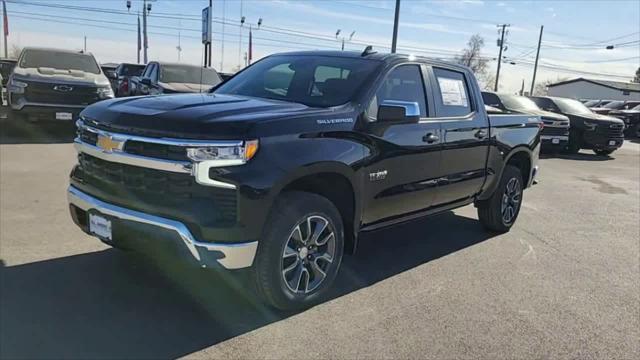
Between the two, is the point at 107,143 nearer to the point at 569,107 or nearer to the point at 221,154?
the point at 221,154

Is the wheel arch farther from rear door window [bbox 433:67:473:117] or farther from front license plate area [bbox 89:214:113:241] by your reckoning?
rear door window [bbox 433:67:473:117]

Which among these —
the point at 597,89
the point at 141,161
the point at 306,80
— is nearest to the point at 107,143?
Result: the point at 141,161

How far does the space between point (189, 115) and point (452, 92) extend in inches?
117

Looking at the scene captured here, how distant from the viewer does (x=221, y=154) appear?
11.1 ft

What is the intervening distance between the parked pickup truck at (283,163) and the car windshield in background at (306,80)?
0.05 feet

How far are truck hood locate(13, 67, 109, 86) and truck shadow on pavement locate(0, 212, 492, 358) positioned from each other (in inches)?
318

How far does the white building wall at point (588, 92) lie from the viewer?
8331cm

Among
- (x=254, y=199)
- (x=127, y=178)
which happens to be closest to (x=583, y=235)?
(x=254, y=199)

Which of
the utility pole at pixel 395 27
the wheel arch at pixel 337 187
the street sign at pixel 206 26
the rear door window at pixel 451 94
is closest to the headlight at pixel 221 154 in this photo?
the wheel arch at pixel 337 187

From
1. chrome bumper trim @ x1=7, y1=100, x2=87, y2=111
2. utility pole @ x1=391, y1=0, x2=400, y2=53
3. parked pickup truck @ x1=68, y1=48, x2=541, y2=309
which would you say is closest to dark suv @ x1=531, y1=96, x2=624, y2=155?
utility pole @ x1=391, y1=0, x2=400, y2=53

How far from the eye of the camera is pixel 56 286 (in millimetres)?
4086

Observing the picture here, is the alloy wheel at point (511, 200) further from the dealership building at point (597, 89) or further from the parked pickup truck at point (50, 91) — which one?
the dealership building at point (597, 89)

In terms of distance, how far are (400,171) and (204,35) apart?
1833cm

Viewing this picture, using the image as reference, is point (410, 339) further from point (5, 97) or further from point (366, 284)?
point (5, 97)
